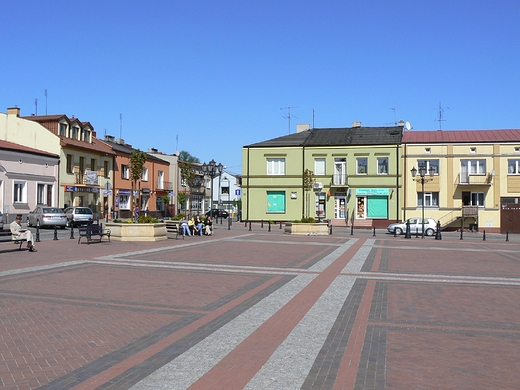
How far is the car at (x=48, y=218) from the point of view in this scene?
31.9 m

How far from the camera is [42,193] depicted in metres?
39.7

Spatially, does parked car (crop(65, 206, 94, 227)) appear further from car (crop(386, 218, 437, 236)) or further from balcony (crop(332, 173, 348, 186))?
car (crop(386, 218, 437, 236))

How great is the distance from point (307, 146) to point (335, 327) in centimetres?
4033

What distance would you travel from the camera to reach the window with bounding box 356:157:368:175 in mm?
46219

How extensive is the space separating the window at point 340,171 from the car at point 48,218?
77.2 ft

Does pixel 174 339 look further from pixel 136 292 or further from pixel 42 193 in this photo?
pixel 42 193

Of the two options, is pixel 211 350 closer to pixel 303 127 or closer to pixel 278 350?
pixel 278 350

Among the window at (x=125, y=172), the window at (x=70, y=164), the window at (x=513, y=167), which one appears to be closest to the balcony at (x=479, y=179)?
the window at (x=513, y=167)

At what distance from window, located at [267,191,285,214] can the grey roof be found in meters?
4.45

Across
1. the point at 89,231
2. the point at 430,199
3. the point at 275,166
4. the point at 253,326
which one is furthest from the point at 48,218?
the point at 430,199

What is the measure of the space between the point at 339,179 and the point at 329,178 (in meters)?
0.94

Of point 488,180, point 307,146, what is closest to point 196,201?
point 307,146

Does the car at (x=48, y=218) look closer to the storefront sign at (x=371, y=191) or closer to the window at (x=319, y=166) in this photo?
the window at (x=319, y=166)

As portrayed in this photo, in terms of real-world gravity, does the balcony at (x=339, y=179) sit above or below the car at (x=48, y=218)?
above
